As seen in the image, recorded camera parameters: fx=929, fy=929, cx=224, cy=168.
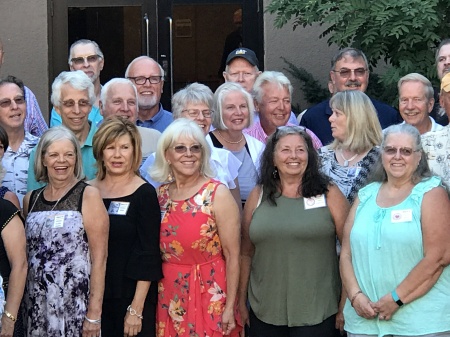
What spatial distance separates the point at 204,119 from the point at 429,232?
1912 mm

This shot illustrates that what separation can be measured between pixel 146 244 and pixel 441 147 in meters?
1.91

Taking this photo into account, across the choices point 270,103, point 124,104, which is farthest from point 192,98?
point 270,103

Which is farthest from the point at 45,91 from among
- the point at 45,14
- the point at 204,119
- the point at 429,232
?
the point at 429,232

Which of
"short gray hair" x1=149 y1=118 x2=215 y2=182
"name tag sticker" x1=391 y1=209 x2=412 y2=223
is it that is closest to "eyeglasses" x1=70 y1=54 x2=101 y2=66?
"short gray hair" x1=149 y1=118 x2=215 y2=182

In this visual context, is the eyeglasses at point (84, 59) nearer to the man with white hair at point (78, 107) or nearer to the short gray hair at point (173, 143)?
the man with white hair at point (78, 107)

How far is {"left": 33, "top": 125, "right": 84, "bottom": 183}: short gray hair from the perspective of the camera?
5.71 metres

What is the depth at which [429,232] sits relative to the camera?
521cm

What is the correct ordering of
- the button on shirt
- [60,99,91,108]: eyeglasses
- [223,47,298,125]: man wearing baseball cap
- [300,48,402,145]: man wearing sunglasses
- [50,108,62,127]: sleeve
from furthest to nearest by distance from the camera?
1. [223,47,298,125]: man wearing baseball cap
2. [300,48,402,145]: man wearing sunglasses
3. [50,108,62,127]: sleeve
4. [60,99,91,108]: eyeglasses
5. the button on shirt

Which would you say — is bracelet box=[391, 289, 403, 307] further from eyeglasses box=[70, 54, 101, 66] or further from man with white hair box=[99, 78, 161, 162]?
eyeglasses box=[70, 54, 101, 66]

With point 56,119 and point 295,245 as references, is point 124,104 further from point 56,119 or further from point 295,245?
point 295,245

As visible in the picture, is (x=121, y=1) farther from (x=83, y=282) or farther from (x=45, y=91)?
(x=83, y=282)

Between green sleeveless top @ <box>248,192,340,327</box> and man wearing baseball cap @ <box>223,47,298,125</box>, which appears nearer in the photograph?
green sleeveless top @ <box>248,192,340,327</box>

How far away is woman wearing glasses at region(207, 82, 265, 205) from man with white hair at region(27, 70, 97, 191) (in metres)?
0.85

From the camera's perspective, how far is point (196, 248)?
561 cm
